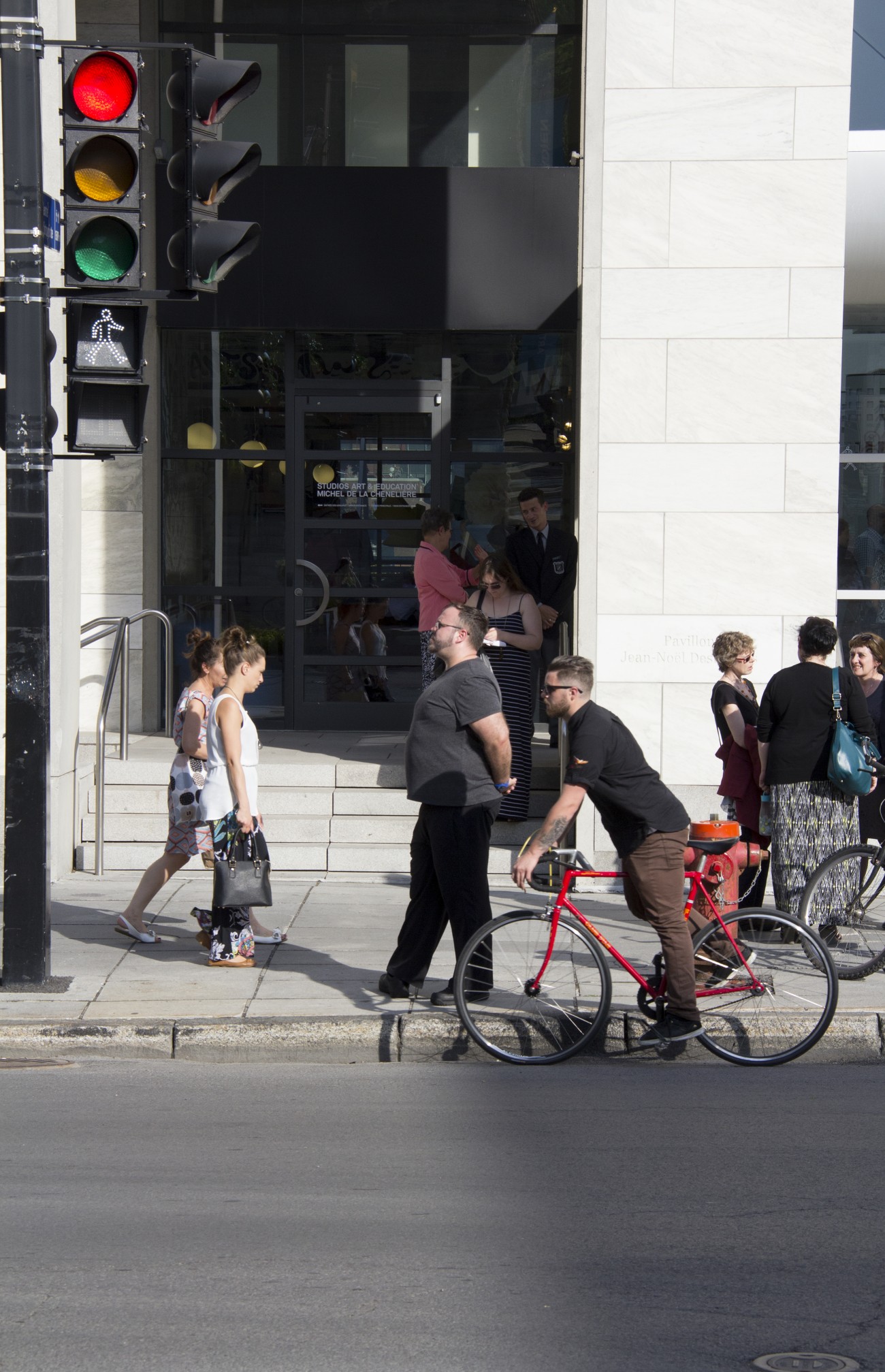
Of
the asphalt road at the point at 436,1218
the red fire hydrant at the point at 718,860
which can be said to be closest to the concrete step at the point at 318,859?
the red fire hydrant at the point at 718,860

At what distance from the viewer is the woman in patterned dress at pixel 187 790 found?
7871 mm

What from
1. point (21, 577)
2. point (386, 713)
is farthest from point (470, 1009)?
point (386, 713)

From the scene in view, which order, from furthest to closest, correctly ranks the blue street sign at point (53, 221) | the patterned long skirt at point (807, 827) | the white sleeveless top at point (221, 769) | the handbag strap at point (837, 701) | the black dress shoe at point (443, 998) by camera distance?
1. the blue street sign at point (53, 221)
2. the patterned long skirt at point (807, 827)
3. the handbag strap at point (837, 701)
4. the white sleeveless top at point (221, 769)
5. the black dress shoe at point (443, 998)

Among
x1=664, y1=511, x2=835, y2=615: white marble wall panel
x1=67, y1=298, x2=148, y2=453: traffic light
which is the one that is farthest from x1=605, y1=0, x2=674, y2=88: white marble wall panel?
x1=67, y1=298, x2=148, y2=453: traffic light

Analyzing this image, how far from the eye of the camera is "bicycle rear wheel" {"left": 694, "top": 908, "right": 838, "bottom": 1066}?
6.18 metres

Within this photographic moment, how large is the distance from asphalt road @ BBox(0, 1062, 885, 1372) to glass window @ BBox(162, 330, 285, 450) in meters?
7.10

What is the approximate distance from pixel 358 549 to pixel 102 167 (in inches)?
229

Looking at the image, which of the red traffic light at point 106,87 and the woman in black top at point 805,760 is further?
the woman in black top at point 805,760

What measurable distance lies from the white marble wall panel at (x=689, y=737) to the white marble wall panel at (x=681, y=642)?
0.31 feet

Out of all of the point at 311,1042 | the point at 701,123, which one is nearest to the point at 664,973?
the point at 311,1042

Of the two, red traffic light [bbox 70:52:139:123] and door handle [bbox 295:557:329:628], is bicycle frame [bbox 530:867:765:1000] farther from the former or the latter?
door handle [bbox 295:557:329:628]

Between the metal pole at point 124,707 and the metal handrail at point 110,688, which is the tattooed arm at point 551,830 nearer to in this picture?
the metal handrail at point 110,688

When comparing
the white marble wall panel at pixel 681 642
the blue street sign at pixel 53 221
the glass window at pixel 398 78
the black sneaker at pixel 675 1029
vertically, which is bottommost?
the black sneaker at pixel 675 1029

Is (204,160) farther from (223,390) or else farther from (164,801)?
(223,390)
